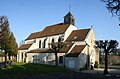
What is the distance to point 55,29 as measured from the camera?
62.5 m

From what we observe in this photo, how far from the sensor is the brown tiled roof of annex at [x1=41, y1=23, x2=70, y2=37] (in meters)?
58.8

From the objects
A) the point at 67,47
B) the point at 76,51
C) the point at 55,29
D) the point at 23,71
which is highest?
the point at 55,29

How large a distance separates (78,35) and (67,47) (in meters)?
4.53

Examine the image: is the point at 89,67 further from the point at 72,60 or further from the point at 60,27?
the point at 60,27

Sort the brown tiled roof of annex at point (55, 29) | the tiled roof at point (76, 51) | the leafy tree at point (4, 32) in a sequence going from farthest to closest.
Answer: the brown tiled roof of annex at point (55, 29) → the tiled roof at point (76, 51) → the leafy tree at point (4, 32)

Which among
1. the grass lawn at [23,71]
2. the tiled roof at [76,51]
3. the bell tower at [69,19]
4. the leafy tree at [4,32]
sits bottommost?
the grass lawn at [23,71]

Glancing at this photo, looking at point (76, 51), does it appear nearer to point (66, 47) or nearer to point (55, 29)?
point (66, 47)

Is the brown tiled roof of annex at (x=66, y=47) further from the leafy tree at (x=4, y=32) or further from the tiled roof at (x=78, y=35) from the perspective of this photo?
the leafy tree at (x=4, y=32)

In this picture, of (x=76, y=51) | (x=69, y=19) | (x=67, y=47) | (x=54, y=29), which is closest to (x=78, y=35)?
(x=67, y=47)

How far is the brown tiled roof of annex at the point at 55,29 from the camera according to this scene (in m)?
58.8

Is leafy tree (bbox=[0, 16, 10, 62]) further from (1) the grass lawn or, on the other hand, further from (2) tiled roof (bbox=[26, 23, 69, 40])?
(2) tiled roof (bbox=[26, 23, 69, 40])

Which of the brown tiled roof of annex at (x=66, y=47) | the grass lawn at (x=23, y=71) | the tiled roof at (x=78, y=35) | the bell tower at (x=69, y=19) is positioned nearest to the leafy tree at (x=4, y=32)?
the grass lawn at (x=23, y=71)

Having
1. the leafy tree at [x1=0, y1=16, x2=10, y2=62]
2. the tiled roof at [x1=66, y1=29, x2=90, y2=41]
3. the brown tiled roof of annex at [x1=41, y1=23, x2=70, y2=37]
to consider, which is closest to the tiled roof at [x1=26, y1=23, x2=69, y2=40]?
the brown tiled roof of annex at [x1=41, y1=23, x2=70, y2=37]

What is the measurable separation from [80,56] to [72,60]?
1.96 meters
